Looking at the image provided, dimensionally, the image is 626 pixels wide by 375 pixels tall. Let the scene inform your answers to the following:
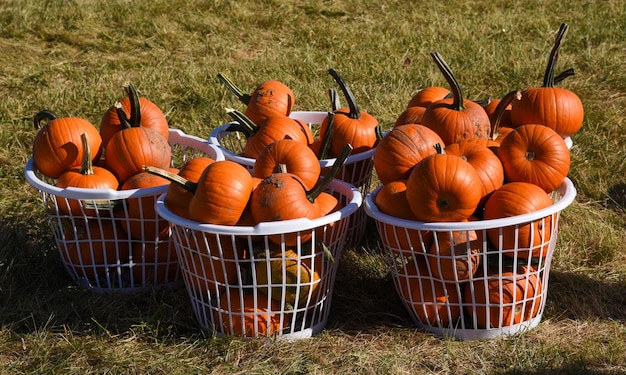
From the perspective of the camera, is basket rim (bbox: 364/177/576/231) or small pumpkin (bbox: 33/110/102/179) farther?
small pumpkin (bbox: 33/110/102/179)

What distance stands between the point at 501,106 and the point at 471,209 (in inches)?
27.5

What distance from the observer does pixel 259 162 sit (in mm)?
2830

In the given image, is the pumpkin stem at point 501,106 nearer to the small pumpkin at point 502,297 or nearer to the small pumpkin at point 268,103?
the small pumpkin at point 502,297

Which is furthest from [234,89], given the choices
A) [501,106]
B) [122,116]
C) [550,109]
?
[550,109]

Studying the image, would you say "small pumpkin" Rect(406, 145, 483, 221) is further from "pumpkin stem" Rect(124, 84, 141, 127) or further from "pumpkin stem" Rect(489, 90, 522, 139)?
"pumpkin stem" Rect(124, 84, 141, 127)


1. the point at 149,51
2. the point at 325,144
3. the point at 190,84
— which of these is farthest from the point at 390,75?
the point at 325,144

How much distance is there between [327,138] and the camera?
3035 millimetres

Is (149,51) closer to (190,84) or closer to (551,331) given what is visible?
(190,84)

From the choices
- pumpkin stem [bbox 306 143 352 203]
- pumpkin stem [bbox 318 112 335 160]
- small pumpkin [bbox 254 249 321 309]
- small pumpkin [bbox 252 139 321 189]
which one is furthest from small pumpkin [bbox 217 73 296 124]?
small pumpkin [bbox 254 249 321 309]

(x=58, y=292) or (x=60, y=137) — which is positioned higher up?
(x=60, y=137)

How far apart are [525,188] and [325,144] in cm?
82

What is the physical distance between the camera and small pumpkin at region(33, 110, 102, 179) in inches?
120

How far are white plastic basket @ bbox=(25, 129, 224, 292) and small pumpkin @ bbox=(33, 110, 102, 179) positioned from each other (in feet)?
0.23

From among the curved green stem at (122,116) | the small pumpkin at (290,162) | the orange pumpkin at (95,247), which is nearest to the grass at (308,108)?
the orange pumpkin at (95,247)
